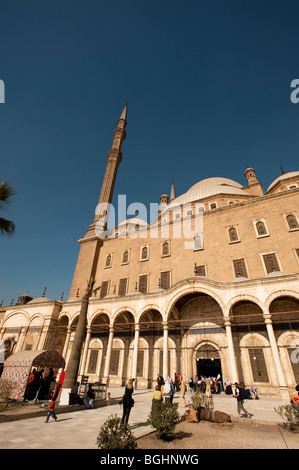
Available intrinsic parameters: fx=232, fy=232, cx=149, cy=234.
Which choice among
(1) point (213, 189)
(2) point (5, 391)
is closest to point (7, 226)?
(2) point (5, 391)

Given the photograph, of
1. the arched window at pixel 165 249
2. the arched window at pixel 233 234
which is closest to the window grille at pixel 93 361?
the arched window at pixel 165 249

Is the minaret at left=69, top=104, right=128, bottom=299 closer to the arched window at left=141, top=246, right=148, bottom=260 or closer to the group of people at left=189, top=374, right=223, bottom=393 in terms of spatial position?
the arched window at left=141, top=246, right=148, bottom=260

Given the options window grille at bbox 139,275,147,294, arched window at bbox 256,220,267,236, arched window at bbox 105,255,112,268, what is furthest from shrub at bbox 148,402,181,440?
arched window at bbox 105,255,112,268

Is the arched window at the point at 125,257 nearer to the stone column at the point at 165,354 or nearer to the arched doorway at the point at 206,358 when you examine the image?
the stone column at the point at 165,354

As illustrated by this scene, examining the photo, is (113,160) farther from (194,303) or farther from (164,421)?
(164,421)

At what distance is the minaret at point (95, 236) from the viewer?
25597 mm

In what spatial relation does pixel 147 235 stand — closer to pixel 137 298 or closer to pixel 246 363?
pixel 137 298

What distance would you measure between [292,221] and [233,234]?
4429 millimetres

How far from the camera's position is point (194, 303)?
730 inches

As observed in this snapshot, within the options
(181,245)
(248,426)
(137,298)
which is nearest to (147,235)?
(181,245)

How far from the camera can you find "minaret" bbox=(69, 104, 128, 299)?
25.6 meters

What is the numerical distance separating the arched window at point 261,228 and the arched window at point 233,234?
1.72 meters

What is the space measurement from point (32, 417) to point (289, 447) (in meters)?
8.18

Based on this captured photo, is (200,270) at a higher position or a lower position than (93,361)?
higher
